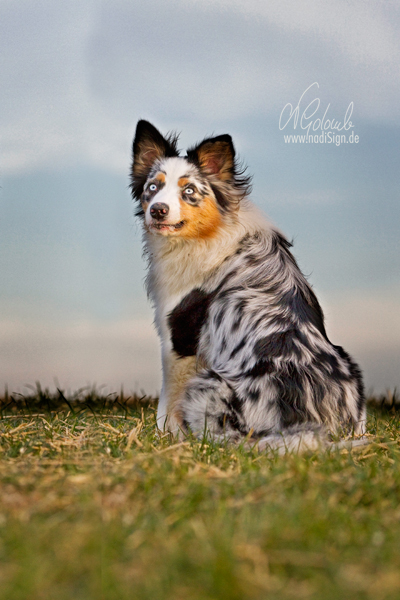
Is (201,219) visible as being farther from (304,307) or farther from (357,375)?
(357,375)

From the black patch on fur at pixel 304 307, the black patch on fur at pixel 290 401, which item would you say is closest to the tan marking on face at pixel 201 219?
the black patch on fur at pixel 304 307

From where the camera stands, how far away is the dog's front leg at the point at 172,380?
5.09 metres

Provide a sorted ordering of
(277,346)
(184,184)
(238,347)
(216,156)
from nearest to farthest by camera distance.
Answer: (277,346)
(238,347)
(184,184)
(216,156)

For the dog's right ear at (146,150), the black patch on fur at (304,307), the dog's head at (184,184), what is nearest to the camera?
the black patch on fur at (304,307)

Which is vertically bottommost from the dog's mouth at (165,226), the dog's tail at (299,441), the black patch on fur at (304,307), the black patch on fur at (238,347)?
the dog's tail at (299,441)

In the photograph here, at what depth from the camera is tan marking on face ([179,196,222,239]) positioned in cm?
538

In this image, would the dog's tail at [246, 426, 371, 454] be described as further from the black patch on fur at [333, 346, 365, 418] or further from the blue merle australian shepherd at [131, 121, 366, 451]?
the black patch on fur at [333, 346, 365, 418]

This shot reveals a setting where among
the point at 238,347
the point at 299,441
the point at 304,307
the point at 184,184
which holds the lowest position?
the point at 299,441

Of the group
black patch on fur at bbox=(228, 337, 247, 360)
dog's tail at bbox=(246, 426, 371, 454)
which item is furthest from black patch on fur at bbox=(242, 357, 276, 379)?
dog's tail at bbox=(246, 426, 371, 454)

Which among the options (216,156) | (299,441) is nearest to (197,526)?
(299,441)

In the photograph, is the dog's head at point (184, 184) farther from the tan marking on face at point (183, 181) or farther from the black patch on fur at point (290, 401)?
the black patch on fur at point (290, 401)

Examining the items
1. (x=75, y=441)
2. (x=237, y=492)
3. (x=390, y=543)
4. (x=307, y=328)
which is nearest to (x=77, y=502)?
(x=237, y=492)

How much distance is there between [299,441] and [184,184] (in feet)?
7.80

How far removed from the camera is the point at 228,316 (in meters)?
4.88
